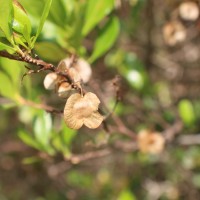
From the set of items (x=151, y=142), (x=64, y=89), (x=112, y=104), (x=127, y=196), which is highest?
(x=112, y=104)

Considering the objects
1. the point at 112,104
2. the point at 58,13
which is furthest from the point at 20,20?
the point at 112,104

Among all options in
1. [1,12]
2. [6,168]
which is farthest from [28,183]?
[1,12]

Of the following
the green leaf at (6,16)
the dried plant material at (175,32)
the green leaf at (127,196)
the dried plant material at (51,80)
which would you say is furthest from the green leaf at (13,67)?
the green leaf at (127,196)

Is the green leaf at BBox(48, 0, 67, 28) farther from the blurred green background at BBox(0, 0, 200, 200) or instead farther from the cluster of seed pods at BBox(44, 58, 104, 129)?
the cluster of seed pods at BBox(44, 58, 104, 129)

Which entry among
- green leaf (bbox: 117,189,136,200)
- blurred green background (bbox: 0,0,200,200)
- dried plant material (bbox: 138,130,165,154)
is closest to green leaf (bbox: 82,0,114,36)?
blurred green background (bbox: 0,0,200,200)

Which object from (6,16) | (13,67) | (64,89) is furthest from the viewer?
(13,67)

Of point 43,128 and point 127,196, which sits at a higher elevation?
point 43,128

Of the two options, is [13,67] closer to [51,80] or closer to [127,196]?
[51,80]
